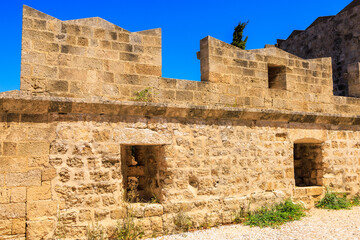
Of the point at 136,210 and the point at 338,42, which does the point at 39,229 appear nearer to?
the point at 136,210

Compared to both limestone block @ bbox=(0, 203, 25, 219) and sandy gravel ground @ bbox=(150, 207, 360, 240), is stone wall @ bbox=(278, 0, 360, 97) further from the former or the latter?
limestone block @ bbox=(0, 203, 25, 219)

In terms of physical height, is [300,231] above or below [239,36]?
below

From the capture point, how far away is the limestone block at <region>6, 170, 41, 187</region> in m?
4.34

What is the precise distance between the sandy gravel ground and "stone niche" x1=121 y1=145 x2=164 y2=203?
0.93 meters

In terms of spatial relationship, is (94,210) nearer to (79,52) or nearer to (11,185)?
(11,185)

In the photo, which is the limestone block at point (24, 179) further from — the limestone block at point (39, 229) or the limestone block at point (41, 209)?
the limestone block at point (39, 229)

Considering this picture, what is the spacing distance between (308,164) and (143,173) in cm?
382

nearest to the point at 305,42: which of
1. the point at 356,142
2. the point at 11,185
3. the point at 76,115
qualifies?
the point at 356,142

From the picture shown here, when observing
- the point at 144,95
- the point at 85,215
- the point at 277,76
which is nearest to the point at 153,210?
the point at 85,215

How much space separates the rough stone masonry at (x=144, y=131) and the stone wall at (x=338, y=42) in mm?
3766

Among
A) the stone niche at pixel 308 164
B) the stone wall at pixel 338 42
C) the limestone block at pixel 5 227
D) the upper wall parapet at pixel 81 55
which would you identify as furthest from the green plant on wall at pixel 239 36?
the limestone block at pixel 5 227

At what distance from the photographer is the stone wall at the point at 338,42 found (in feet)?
33.8

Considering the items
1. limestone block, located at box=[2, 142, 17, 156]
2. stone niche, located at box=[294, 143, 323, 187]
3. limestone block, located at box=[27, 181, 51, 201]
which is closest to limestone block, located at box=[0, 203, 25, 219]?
limestone block, located at box=[27, 181, 51, 201]

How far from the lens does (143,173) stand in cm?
701
